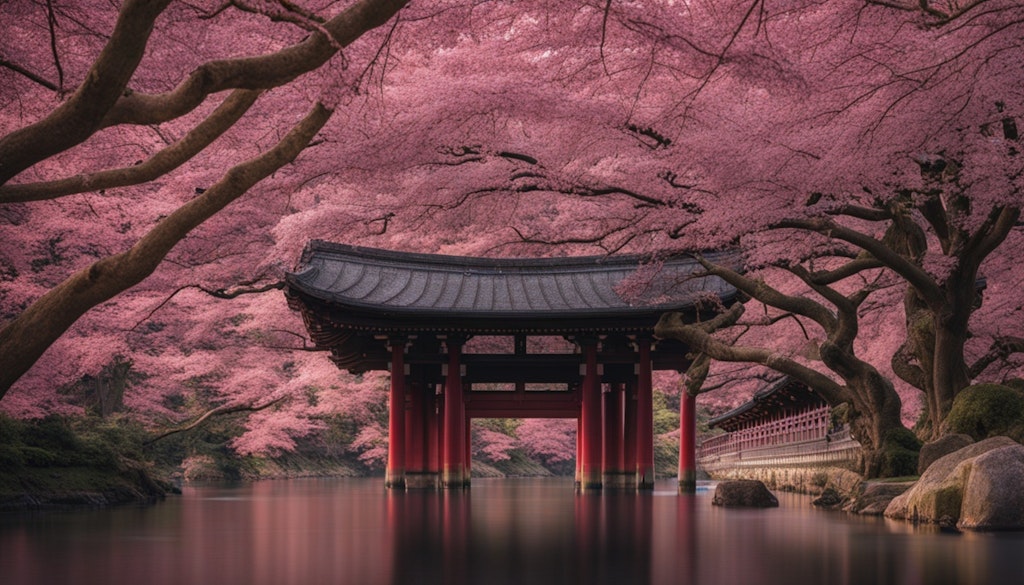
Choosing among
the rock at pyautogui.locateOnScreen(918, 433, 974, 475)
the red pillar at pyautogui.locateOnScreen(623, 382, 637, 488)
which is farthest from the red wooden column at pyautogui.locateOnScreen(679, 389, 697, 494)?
the rock at pyautogui.locateOnScreen(918, 433, 974, 475)

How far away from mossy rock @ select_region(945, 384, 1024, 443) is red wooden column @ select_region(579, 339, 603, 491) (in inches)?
343

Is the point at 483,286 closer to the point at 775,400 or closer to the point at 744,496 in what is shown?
the point at 744,496

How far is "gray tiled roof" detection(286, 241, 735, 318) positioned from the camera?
22.8 m

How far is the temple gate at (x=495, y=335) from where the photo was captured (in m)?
23.1

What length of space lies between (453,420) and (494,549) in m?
13.7

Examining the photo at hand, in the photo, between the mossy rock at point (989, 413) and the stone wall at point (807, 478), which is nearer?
the mossy rock at point (989, 413)

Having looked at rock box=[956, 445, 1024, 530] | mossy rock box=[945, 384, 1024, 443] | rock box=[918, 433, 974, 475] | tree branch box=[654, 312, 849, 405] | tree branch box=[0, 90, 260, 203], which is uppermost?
tree branch box=[0, 90, 260, 203]

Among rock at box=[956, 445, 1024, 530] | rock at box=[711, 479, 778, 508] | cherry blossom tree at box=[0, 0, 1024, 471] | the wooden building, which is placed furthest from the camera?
the wooden building

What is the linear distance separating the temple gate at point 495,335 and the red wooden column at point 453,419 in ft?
0.09

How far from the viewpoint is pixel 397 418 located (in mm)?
23500

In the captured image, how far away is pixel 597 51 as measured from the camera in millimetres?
15383

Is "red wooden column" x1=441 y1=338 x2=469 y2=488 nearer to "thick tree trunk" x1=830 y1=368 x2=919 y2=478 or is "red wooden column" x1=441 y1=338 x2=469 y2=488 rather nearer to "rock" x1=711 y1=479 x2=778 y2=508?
"rock" x1=711 y1=479 x2=778 y2=508

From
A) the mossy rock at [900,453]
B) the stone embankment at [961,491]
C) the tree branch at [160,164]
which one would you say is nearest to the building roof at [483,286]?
the mossy rock at [900,453]

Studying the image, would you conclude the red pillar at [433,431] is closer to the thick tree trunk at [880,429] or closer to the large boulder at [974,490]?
the thick tree trunk at [880,429]
